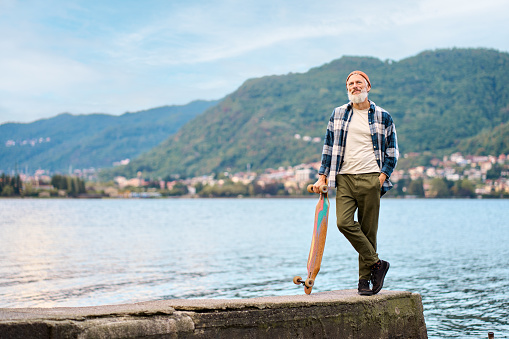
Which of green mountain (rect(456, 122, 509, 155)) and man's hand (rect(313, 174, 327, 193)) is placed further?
green mountain (rect(456, 122, 509, 155))

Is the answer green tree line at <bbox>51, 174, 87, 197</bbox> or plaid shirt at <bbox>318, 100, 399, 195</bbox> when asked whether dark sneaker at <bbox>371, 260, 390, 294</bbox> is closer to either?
plaid shirt at <bbox>318, 100, 399, 195</bbox>

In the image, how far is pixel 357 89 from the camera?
6.05m

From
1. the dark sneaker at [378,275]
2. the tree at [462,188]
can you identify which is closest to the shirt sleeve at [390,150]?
the dark sneaker at [378,275]

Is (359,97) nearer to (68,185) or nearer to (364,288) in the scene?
(364,288)

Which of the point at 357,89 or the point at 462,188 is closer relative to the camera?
the point at 357,89

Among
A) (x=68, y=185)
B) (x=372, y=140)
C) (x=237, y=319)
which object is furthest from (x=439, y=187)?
(x=237, y=319)

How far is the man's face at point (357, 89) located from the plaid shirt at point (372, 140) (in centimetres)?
13

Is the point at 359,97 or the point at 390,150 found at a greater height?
the point at 359,97

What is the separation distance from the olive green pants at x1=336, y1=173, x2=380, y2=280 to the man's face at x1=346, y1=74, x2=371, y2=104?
766 mm

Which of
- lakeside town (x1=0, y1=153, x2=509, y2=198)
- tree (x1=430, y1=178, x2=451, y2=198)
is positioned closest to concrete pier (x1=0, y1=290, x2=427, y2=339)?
lakeside town (x1=0, y1=153, x2=509, y2=198)

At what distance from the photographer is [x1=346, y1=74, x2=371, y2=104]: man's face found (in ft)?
19.8

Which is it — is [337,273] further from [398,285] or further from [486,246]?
[486,246]

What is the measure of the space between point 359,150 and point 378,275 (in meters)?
1.26

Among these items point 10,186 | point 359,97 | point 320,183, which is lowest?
point 320,183
